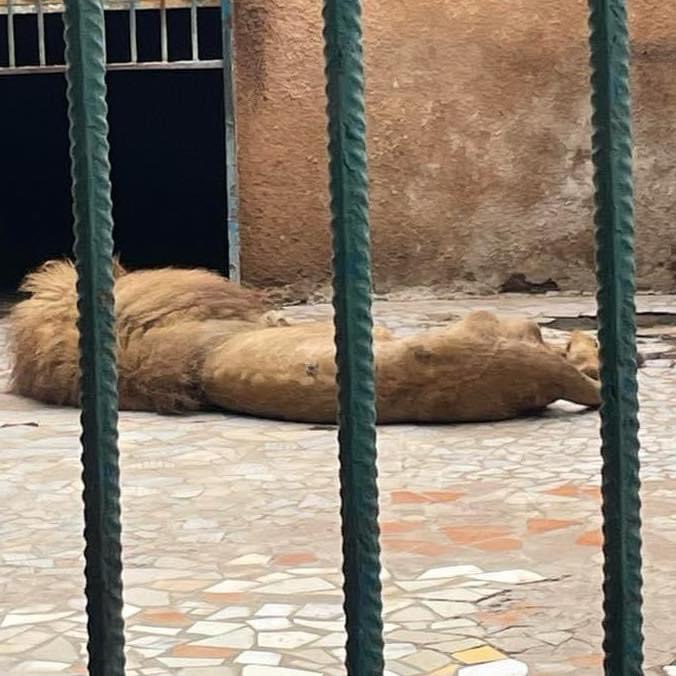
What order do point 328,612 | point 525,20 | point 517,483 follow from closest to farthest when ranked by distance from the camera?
point 328,612 → point 517,483 → point 525,20

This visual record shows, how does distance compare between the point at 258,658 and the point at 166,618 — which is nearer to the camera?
the point at 258,658

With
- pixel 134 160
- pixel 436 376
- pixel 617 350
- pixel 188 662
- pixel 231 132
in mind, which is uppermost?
pixel 231 132

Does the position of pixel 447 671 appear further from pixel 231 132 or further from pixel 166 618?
pixel 231 132

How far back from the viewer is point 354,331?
126cm

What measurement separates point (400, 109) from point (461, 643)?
5.13 meters

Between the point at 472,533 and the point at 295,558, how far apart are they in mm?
382

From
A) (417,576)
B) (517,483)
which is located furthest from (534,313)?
(417,576)

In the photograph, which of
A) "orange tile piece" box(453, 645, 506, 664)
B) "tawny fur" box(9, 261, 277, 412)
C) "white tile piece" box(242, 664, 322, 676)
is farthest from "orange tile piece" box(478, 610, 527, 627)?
"tawny fur" box(9, 261, 277, 412)

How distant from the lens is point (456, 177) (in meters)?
7.24

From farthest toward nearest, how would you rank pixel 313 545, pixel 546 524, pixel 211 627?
1. pixel 546 524
2. pixel 313 545
3. pixel 211 627

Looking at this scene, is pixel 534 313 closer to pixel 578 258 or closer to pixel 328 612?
pixel 578 258

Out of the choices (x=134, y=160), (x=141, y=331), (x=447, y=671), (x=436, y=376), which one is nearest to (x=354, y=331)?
(x=447, y=671)

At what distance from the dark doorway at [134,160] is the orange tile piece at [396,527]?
9.01m

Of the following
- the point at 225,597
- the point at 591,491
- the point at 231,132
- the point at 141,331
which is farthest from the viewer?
the point at 231,132
